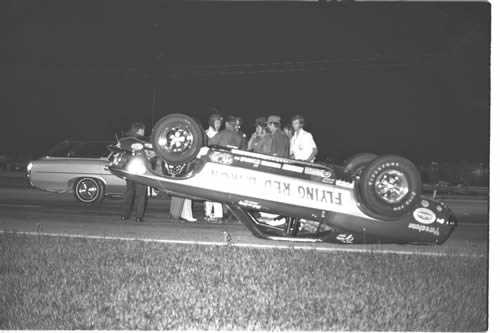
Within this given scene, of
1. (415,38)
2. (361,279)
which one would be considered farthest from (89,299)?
(415,38)

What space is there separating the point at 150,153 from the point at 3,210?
4.11 meters

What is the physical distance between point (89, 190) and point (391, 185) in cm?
704

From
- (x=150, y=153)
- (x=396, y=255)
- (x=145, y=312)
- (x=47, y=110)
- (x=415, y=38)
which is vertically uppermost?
(x=415, y=38)

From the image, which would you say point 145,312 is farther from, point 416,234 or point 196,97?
point 196,97

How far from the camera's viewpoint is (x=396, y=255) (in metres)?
6.64

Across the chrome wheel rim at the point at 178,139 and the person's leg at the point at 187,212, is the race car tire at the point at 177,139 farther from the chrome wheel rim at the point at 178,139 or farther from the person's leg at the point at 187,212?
the person's leg at the point at 187,212

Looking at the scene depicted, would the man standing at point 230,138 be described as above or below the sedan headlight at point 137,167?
above

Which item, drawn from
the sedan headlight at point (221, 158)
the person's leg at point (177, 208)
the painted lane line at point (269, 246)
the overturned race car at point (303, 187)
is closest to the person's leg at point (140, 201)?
the person's leg at point (177, 208)

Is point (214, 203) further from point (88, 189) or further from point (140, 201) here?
point (88, 189)

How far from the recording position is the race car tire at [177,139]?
6.66 m

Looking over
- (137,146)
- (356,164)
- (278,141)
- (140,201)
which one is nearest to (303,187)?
(356,164)

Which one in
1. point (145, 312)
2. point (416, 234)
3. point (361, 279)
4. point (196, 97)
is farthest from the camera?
point (196, 97)

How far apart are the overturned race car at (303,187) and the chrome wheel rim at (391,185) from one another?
0.01 metres

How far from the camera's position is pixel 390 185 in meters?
6.58
